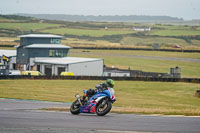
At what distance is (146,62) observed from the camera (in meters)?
84.3

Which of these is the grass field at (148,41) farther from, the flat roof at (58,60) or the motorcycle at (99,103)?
the motorcycle at (99,103)

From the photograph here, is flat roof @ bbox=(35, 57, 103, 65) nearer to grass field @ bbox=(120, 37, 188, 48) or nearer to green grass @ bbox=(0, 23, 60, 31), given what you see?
grass field @ bbox=(120, 37, 188, 48)

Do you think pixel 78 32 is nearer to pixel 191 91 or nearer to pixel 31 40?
pixel 31 40

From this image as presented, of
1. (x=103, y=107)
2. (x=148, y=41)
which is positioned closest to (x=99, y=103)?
(x=103, y=107)

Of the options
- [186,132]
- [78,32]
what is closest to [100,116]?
[186,132]

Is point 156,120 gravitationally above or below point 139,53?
below

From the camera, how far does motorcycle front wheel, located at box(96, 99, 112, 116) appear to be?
14.5m

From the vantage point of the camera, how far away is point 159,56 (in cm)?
9338

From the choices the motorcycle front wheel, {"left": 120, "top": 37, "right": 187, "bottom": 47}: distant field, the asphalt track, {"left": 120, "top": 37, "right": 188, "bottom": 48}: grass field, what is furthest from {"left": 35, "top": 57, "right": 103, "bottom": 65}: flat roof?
{"left": 120, "top": 37, "right": 187, "bottom": 47}: distant field

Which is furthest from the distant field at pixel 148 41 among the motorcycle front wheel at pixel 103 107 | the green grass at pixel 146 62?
Answer: the motorcycle front wheel at pixel 103 107

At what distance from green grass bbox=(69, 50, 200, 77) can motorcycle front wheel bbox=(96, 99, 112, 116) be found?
53.9 m

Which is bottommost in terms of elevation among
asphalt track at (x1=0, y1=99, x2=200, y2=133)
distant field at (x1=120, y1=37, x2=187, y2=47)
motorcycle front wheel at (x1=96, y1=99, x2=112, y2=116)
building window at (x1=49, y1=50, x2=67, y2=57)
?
asphalt track at (x1=0, y1=99, x2=200, y2=133)

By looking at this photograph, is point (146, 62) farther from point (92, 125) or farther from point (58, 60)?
point (92, 125)

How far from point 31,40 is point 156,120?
60195mm
